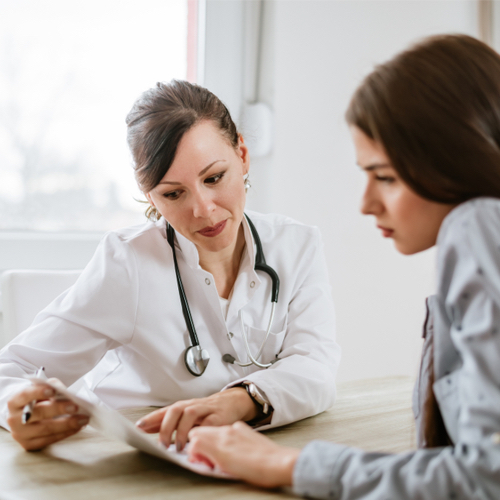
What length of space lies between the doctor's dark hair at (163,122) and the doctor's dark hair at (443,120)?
1.81ft

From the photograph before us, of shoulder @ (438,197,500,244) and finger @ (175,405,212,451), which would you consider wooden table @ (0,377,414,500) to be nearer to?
finger @ (175,405,212,451)

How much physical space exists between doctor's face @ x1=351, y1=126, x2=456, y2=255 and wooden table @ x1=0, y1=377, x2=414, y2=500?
335 mm

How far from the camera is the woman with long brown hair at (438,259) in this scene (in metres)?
0.52

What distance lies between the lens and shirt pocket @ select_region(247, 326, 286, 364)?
1224 mm

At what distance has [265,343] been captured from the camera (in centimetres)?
123

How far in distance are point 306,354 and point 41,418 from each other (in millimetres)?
556

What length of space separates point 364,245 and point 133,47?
124 centimetres

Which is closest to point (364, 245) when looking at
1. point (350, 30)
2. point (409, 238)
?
point (350, 30)

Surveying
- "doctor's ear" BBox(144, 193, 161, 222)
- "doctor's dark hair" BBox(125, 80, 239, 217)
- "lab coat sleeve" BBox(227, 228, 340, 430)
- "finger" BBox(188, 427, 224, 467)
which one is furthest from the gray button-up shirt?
"doctor's ear" BBox(144, 193, 161, 222)

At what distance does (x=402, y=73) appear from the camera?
0.65 metres

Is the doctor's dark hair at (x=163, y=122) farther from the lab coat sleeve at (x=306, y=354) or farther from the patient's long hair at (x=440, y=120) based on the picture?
the patient's long hair at (x=440, y=120)

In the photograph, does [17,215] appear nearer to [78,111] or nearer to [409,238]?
[78,111]

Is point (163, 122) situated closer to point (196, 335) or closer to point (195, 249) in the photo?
point (195, 249)

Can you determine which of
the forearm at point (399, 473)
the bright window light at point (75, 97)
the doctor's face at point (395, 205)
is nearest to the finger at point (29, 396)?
the forearm at point (399, 473)
